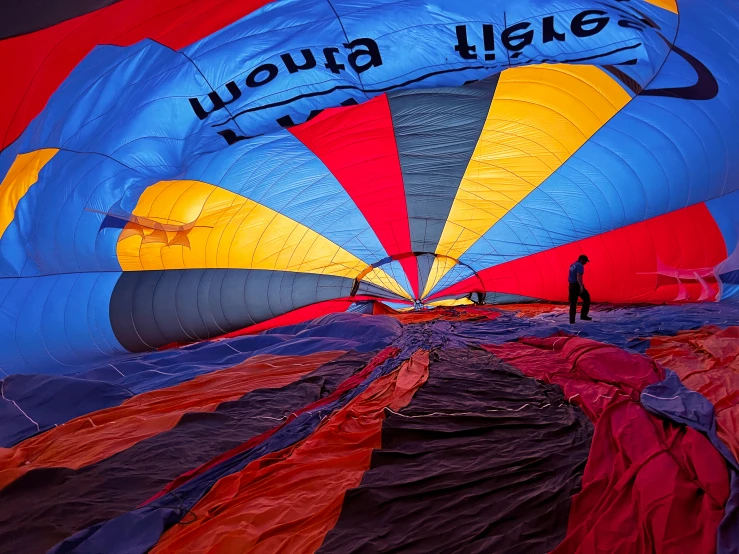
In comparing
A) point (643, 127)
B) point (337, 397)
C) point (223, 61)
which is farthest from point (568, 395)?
point (643, 127)

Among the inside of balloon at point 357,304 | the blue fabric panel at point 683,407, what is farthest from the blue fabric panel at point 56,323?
the blue fabric panel at point 683,407

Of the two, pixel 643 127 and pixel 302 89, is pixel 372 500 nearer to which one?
pixel 302 89

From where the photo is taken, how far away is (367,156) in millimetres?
5340

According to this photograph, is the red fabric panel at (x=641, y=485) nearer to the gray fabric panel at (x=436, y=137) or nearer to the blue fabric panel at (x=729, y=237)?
the gray fabric panel at (x=436, y=137)

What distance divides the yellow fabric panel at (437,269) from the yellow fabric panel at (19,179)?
656cm

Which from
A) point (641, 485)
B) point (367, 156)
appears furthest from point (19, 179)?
point (641, 485)

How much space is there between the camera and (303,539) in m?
1.20

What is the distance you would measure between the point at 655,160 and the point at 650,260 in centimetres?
181

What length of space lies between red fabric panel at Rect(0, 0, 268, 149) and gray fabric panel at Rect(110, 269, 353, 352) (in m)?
3.10

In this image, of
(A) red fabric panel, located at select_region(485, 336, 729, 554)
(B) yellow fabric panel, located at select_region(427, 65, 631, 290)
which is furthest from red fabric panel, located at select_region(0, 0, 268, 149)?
(A) red fabric panel, located at select_region(485, 336, 729, 554)

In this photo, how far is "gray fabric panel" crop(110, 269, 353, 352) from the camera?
5523 millimetres

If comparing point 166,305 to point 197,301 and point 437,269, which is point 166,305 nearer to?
point 197,301

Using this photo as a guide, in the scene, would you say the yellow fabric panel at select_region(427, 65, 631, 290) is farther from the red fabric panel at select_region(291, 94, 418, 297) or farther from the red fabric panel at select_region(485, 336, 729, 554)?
the red fabric panel at select_region(485, 336, 729, 554)

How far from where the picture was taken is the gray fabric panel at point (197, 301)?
18.1 feet
